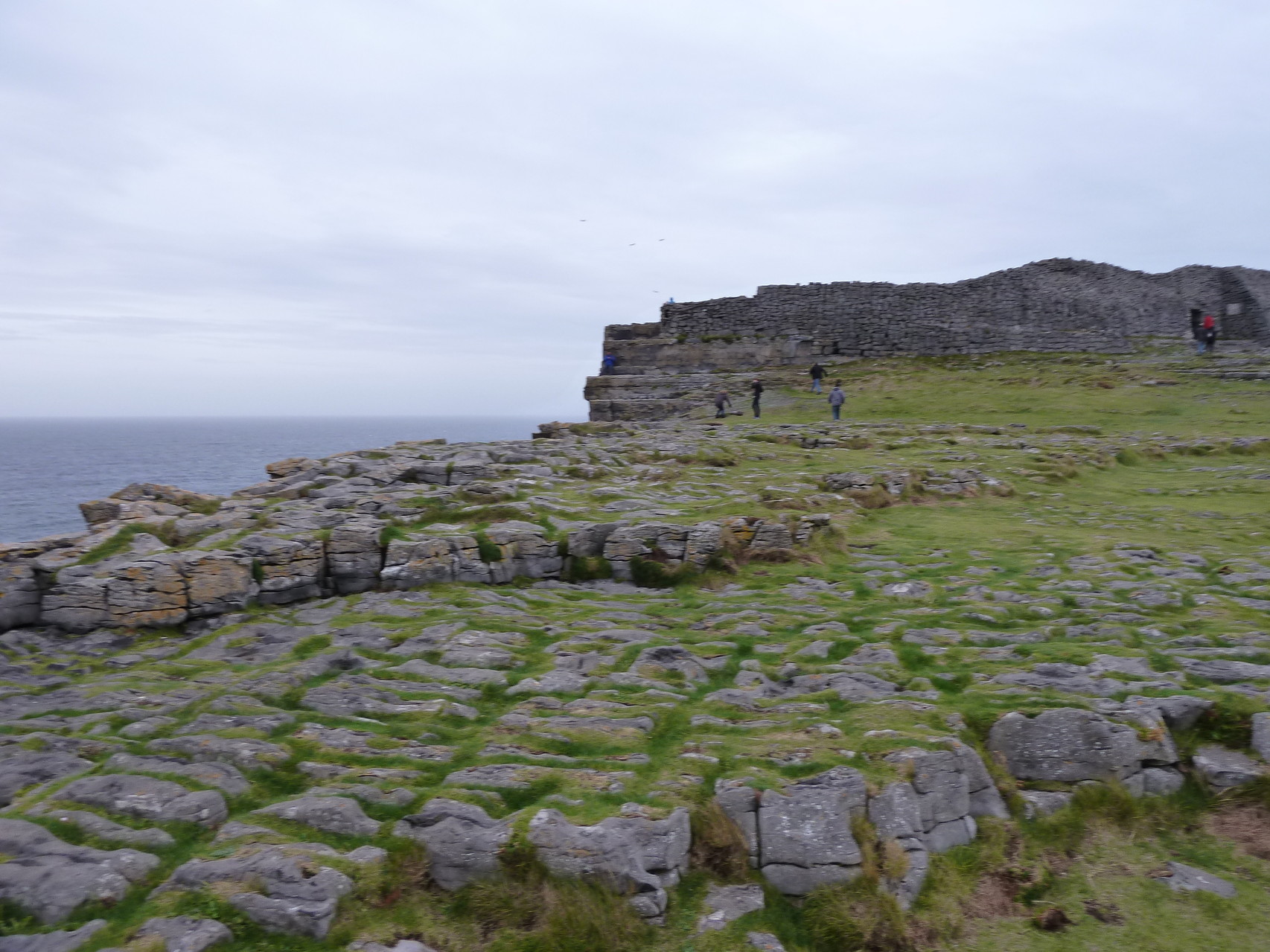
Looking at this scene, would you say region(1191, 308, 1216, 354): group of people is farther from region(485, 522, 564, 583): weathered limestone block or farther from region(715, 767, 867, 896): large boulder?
region(715, 767, 867, 896): large boulder

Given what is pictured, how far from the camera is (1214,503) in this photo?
52.2 feet

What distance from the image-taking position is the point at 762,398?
3472 centimetres

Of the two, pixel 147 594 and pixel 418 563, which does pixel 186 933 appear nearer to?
pixel 147 594

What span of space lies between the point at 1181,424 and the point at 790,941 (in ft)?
92.6

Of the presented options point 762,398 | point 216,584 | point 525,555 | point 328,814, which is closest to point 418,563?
point 525,555

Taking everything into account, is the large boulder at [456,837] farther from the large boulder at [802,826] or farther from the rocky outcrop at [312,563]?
the rocky outcrop at [312,563]

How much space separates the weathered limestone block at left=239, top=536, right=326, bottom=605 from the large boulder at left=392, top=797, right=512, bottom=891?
5.51 m

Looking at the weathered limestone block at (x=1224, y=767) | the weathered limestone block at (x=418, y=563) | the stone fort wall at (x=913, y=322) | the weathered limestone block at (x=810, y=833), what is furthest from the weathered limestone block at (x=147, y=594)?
the stone fort wall at (x=913, y=322)

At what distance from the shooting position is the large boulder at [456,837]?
5.22 m

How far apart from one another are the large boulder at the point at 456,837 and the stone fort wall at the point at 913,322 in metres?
34.1

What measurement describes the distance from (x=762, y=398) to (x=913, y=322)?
12.9m

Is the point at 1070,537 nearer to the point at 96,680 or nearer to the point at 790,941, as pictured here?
the point at 790,941

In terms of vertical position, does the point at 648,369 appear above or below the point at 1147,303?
below

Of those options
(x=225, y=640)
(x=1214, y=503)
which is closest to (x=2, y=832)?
(x=225, y=640)
